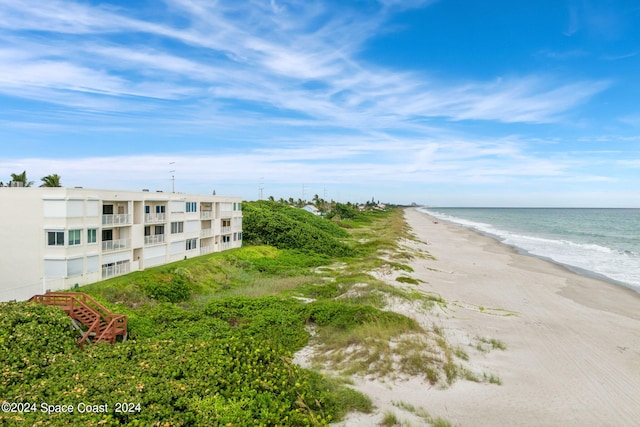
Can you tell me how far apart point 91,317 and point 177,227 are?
2357 centimetres

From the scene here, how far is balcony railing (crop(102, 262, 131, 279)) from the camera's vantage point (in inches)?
1322

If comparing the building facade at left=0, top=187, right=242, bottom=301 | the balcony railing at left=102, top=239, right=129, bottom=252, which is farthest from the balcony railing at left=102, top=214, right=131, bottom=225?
the balcony railing at left=102, top=239, right=129, bottom=252

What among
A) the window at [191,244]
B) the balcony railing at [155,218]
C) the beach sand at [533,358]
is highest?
the balcony railing at [155,218]

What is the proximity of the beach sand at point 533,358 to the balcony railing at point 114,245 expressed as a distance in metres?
24.7

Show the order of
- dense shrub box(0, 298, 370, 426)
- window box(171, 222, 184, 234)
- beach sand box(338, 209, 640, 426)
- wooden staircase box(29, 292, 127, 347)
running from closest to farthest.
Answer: dense shrub box(0, 298, 370, 426) → beach sand box(338, 209, 640, 426) → wooden staircase box(29, 292, 127, 347) → window box(171, 222, 184, 234)

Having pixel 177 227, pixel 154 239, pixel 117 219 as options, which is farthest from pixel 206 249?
pixel 117 219

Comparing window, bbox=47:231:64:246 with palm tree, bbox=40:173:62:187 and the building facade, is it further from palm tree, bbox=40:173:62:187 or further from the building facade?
palm tree, bbox=40:173:62:187

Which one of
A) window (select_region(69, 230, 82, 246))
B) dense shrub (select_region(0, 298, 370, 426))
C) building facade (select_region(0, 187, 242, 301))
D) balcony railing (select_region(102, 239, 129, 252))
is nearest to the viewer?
dense shrub (select_region(0, 298, 370, 426))

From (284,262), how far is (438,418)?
34.7 metres

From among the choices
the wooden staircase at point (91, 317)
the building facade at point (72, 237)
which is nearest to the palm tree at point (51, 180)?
the building facade at point (72, 237)

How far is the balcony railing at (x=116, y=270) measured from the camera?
110ft

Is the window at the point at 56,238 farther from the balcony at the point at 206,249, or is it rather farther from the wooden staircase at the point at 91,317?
the balcony at the point at 206,249

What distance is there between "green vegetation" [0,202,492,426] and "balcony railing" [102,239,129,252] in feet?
9.52

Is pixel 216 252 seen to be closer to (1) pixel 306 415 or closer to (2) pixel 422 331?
(2) pixel 422 331
